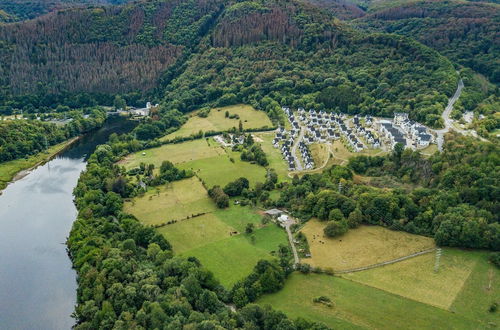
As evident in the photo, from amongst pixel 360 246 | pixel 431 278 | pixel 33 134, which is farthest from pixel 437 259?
pixel 33 134

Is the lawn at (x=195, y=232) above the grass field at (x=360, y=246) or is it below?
below

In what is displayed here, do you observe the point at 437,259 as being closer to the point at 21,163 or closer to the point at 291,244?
the point at 291,244

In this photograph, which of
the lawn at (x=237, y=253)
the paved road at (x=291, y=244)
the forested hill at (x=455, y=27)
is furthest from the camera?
the forested hill at (x=455, y=27)

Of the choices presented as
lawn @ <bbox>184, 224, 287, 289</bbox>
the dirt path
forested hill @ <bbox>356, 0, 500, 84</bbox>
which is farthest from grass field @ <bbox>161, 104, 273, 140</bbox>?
forested hill @ <bbox>356, 0, 500, 84</bbox>

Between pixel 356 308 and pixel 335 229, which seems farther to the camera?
pixel 335 229

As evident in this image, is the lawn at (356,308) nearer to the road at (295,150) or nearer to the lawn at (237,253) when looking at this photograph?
the lawn at (237,253)

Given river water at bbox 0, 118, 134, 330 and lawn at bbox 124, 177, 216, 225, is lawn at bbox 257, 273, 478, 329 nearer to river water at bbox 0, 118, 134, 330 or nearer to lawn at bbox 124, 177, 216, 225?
lawn at bbox 124, 177, 216, 225

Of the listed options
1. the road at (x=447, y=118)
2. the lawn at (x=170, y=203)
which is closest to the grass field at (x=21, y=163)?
the lawn at (x=170, y=203)
